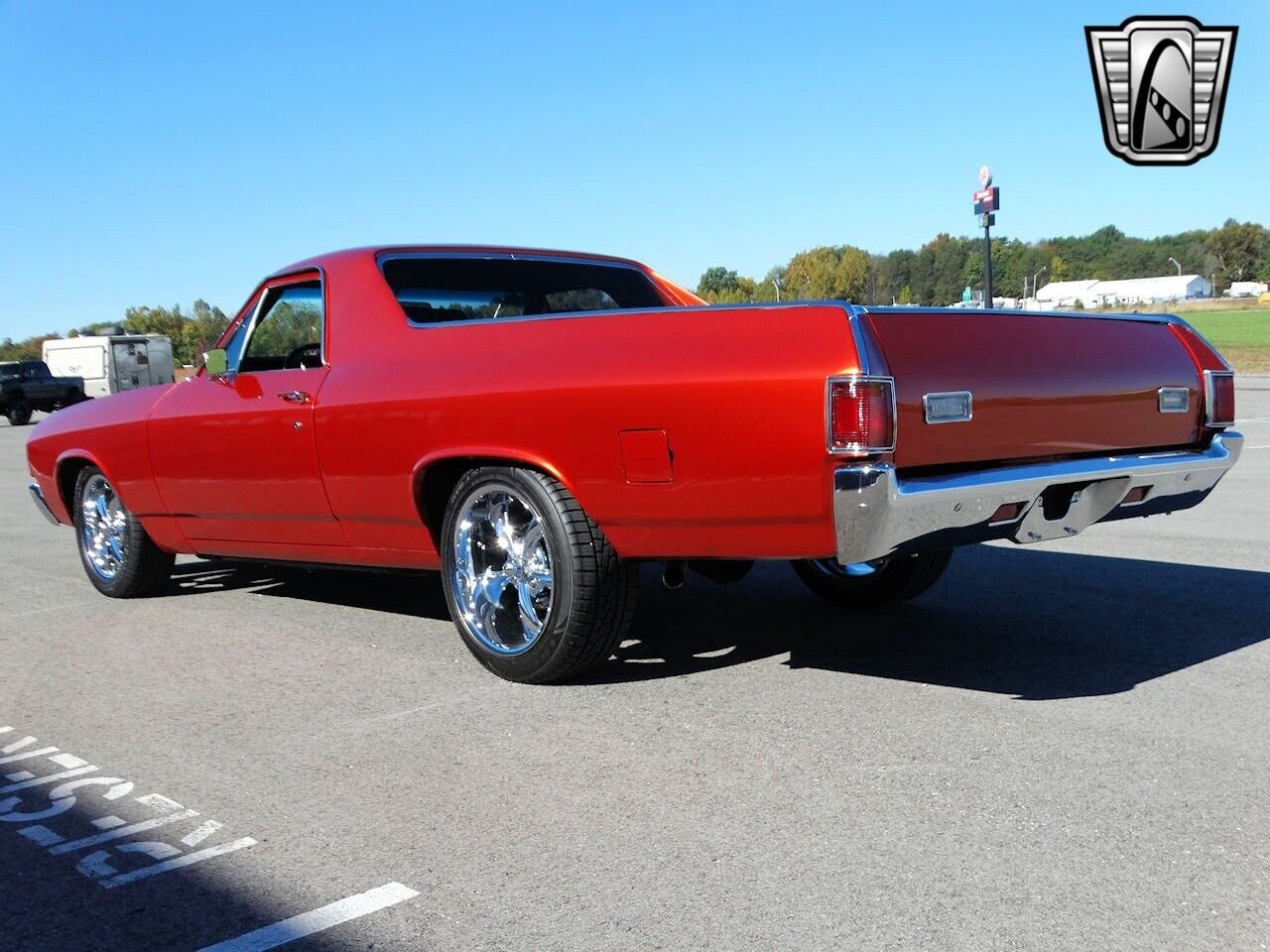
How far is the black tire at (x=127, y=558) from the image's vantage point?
6.61 metres

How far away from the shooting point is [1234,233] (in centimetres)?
16662

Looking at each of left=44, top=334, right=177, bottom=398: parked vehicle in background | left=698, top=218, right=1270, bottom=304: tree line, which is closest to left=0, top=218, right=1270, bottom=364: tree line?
left=698, top=218, right=1270, bottom=304: tree line

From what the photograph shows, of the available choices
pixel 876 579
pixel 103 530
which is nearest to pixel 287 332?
pixel 103 530

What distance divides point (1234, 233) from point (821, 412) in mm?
183994

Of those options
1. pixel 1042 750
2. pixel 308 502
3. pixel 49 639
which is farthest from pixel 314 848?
pixel 49 639

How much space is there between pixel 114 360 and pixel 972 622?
38.1 metres

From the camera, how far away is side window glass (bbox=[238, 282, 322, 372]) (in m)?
5.46

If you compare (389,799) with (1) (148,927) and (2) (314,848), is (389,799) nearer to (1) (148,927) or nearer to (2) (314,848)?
(2) (314,848)

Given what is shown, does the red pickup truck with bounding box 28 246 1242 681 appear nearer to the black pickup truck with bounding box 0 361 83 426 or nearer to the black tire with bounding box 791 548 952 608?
the black tire with bounding box 791 548 952 608

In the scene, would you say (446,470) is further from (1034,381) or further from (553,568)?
(1034,381)

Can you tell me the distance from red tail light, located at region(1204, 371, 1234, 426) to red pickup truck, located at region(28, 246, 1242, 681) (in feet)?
0.05

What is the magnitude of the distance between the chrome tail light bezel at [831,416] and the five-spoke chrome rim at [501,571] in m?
1.25

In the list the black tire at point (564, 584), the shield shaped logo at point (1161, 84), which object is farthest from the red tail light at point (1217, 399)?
the shield shaped logo at point (1161, 84)

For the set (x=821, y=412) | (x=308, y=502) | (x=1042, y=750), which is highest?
(x=821, y=412)
